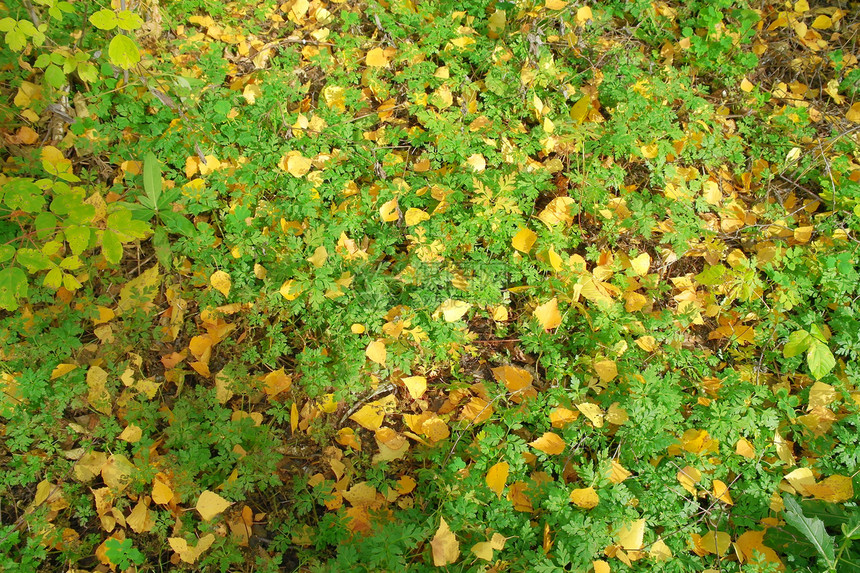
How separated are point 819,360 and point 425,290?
1.90 meters

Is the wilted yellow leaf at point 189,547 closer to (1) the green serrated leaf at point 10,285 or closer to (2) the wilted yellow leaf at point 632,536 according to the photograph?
(1) the green serrated leaf at point 10,285

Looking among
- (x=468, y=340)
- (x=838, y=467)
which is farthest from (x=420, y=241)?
(x=838, y=467)

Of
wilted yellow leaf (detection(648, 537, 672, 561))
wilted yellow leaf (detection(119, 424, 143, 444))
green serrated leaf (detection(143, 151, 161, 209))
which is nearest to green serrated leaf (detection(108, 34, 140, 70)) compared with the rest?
green serrated leaf (detection(143, 151, 161, 209))

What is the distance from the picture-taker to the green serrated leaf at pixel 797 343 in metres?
2.52

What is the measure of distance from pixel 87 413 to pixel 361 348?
1311 millimetres

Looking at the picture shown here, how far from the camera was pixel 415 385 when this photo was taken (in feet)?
8.15

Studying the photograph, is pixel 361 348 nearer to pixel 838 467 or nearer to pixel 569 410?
pixel 569 410

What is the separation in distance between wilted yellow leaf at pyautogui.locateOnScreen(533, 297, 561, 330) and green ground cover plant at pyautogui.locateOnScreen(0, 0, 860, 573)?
14mm

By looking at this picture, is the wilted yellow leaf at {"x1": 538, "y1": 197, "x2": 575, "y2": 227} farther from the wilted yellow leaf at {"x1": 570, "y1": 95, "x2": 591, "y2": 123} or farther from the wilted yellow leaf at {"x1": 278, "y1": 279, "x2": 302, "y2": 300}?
the wilted yellow leaf at {"x1": 278, "y1": 279, "x2": 302, "y2": 300}

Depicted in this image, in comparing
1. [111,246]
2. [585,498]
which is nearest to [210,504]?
[111,246]

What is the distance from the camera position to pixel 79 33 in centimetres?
315

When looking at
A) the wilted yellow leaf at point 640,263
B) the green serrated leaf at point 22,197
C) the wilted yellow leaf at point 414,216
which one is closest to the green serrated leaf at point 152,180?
the green serrated leaf at point 22,197

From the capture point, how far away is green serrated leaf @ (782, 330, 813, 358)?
2516 millimetres

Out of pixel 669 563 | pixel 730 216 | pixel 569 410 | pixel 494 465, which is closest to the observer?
pixel 669 563
